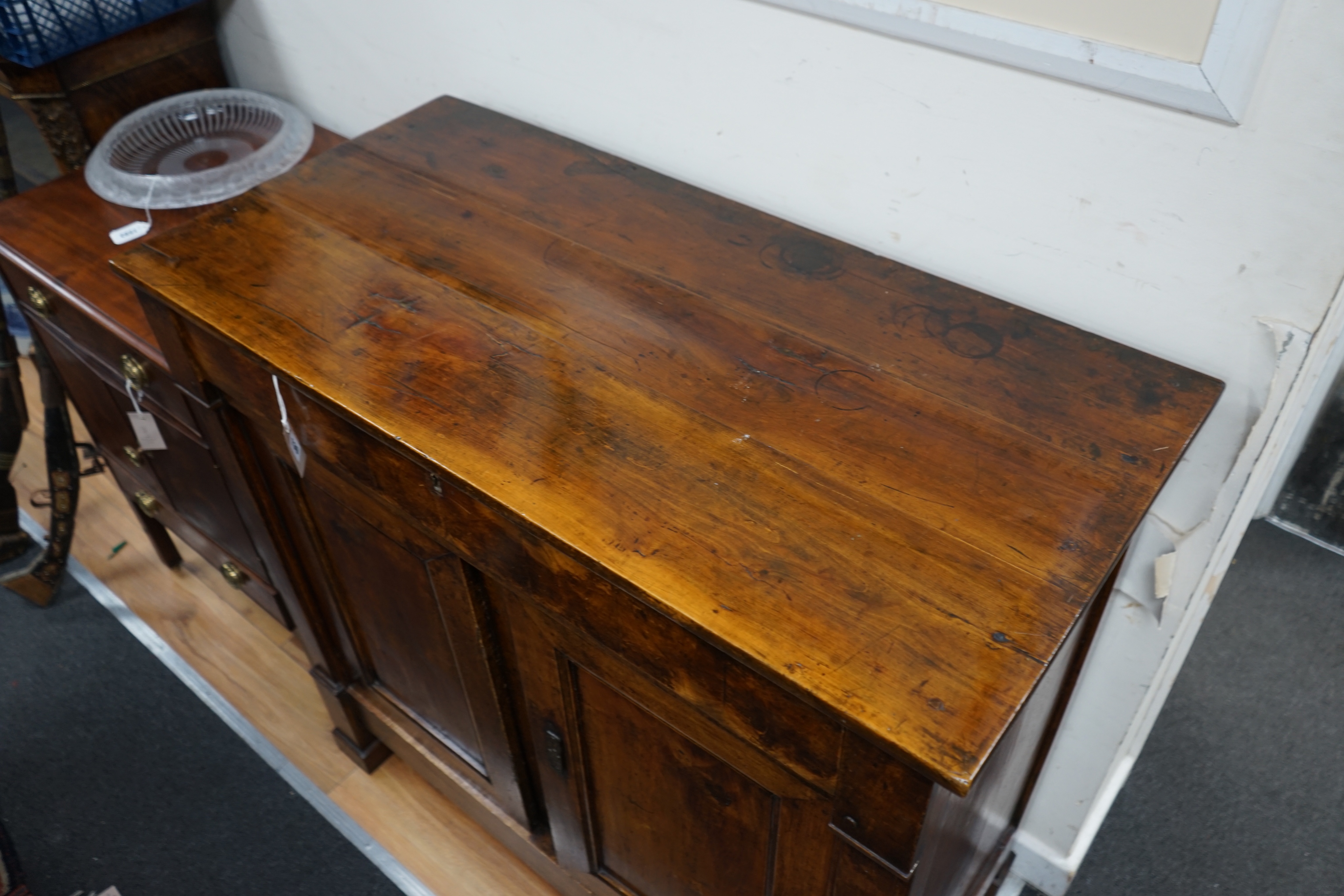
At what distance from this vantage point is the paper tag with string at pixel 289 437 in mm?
927

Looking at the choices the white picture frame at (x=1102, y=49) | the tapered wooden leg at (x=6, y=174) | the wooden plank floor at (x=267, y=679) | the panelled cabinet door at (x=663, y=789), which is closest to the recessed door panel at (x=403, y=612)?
the panelled cabinet door at (x=663, y=789)

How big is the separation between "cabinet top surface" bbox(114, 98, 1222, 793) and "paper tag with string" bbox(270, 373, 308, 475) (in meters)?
0.07

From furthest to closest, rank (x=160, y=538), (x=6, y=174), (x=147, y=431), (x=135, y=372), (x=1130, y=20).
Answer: (x=160, y=538) → (x=6, y=174) → (x=147, y=431) → (x=135, y=372) → (x=1130, y=20)

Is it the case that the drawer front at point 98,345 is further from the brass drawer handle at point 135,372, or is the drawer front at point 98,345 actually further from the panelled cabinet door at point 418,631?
the panelled cabinet door at point 418,631

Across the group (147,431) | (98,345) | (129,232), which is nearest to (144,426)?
(147,431)

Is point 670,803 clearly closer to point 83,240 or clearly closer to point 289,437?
point 289,437

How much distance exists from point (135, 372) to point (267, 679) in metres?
0.66

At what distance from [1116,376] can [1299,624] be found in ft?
3.91

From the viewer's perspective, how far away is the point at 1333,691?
63.0 inches

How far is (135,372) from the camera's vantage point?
4.18 feet

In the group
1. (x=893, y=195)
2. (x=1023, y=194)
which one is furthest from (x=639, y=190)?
(x=1023, y=194)

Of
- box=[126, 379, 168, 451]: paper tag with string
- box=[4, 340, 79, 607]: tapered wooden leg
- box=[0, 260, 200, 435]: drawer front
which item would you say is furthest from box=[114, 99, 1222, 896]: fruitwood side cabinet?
box=[4, 340, 79, 607]: tapered wooden leg

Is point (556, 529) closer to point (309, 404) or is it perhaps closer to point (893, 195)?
point (309, 404)

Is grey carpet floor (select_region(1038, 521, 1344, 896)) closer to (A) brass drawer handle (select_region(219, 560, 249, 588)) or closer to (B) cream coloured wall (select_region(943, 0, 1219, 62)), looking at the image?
(B) cream coloured wall (select_region(943, 0, 1219, 62))
